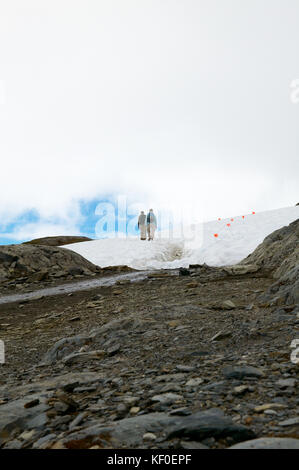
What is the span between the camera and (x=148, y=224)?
3694cm

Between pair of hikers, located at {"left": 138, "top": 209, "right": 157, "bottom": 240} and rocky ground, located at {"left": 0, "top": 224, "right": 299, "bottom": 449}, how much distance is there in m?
27.6

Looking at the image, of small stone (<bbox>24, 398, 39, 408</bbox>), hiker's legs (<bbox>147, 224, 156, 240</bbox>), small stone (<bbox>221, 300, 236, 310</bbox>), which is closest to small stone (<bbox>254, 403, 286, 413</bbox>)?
small stone (<bbox>24, 398, 39, 408</bbox>)

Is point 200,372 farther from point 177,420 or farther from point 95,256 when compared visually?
point 95,256

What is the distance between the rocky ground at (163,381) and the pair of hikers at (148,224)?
27.6 meters

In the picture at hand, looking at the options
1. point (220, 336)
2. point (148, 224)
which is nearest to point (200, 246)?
point (148, 224)

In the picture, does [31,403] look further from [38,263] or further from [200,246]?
[200,246]

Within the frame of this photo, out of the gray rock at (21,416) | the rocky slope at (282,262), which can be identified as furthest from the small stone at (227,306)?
the gray rock at (21,416)

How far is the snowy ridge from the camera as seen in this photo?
78.4 feet

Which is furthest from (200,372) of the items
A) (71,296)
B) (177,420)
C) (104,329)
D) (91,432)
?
(71,296)

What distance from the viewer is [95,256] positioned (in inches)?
1212

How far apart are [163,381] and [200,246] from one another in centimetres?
2696

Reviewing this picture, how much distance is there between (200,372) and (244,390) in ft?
2.67

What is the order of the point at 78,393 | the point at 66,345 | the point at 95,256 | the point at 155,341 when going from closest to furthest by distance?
the point at 78,393 < the point at 155,341 < the point at 66,345 < the point at 95,256

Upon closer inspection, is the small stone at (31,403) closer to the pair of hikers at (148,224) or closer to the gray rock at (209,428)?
the gray rock at (209,428)
